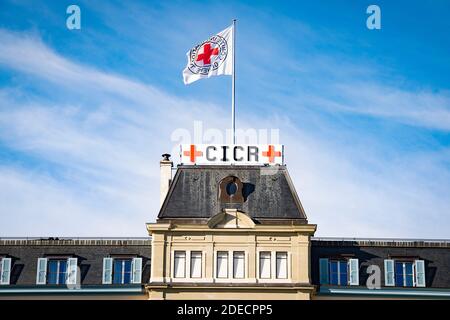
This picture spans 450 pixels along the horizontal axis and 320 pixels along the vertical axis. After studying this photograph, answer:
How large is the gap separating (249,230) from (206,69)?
14694mm

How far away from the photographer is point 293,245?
2736 inches

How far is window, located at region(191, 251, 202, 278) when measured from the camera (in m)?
68.9

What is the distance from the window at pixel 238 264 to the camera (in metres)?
69.0

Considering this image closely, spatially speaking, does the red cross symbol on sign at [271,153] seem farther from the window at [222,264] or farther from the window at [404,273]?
the window at [404,273]

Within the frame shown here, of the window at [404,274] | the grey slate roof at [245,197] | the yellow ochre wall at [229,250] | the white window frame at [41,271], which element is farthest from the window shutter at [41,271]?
the window at [404,274]

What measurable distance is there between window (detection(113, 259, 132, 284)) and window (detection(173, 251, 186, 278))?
4.72 meters

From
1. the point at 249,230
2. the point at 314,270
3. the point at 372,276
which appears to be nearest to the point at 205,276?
the point at 249,230

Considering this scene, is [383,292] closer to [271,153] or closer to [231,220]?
[231,220]

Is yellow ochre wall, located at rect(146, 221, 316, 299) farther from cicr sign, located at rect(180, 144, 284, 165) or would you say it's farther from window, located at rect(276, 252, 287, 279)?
cicr sign, located at rect(180, 144, 284, 165)

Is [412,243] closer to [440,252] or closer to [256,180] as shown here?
[440,252]

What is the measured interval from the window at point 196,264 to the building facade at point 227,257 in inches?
3.2

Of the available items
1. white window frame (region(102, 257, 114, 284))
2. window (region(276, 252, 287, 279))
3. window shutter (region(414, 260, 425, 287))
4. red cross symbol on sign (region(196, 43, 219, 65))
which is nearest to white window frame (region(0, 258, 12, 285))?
white window frame (region(102, 257, 114, 284))

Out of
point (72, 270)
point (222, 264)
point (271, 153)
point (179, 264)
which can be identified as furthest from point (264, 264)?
point (72, 270)

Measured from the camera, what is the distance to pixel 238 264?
227 feet
